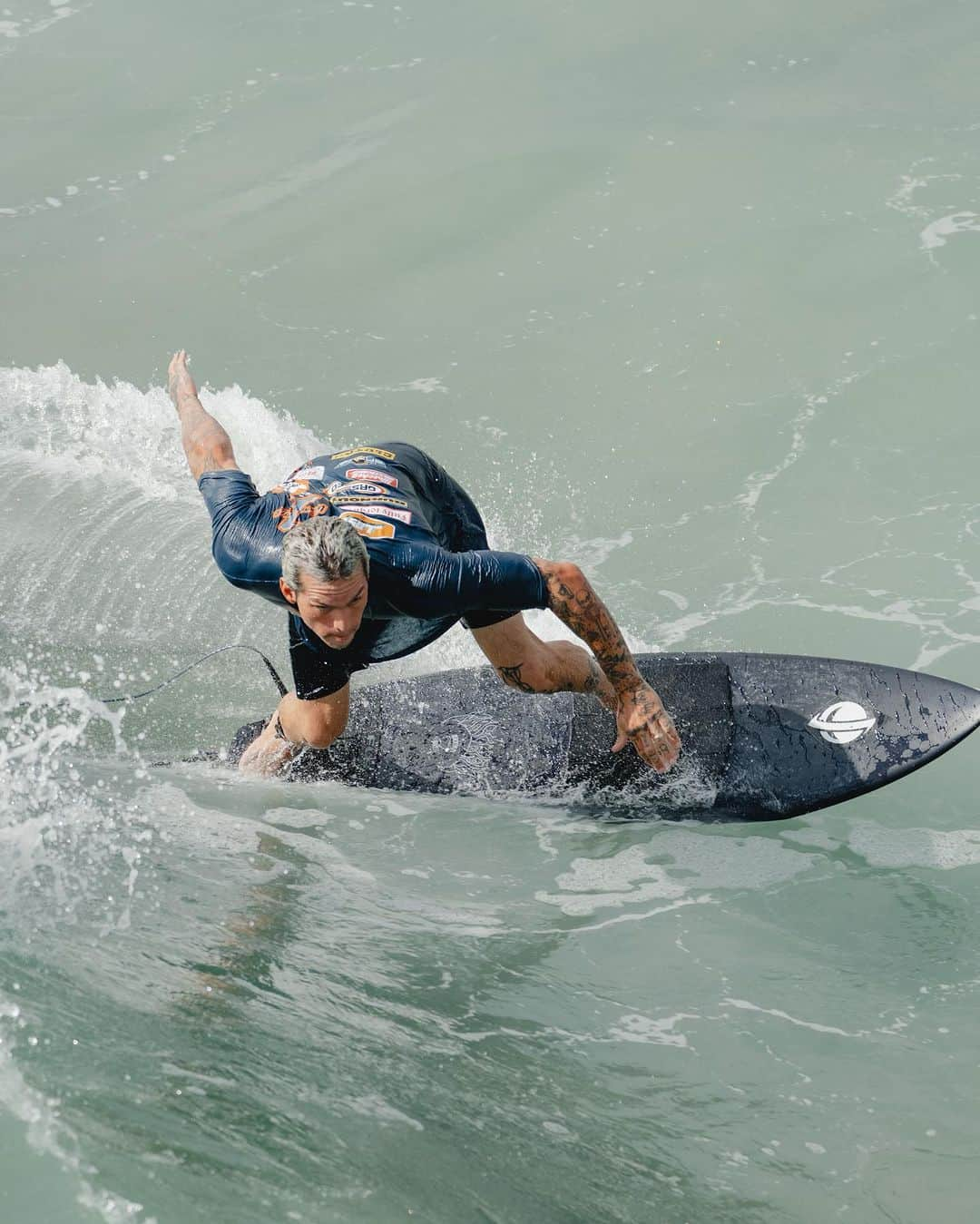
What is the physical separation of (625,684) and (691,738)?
3.26 ft

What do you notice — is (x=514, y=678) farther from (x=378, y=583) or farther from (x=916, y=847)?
(x=916, y=847)

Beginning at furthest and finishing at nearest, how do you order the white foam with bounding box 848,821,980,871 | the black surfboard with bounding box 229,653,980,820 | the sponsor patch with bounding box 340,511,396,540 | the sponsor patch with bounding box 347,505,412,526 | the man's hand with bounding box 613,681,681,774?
1. the black surfboard with bounding box 229,653,980,820
2. the white foam with bounding box 848,821,980,871
3. the man's hand with bounding box 613,681,681,774
4. the sponsor patch with bounding box 347,505,412,526
5. the sponsor patch with bounding box 340,511,396,540

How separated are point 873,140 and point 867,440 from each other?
390cm

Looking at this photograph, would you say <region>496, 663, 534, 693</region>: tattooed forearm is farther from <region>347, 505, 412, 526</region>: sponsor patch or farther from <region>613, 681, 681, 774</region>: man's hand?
<region>347, 505, 412, 526</region>: sponsor patch

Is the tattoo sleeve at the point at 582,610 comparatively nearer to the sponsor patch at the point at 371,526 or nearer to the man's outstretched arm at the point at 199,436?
the sponsor patch at the point at 371,526

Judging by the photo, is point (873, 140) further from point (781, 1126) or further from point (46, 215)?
point (781, 1126)

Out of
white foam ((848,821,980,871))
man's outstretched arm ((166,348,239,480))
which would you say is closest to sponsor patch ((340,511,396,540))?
man's outstretched arm ((166,348,239,480))

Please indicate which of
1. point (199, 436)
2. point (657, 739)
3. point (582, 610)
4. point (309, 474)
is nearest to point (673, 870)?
point (657, 739)

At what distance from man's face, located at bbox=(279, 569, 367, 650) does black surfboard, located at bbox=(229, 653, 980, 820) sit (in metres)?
1.77

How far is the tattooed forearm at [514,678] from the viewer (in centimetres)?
578

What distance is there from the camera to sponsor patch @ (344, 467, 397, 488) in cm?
522

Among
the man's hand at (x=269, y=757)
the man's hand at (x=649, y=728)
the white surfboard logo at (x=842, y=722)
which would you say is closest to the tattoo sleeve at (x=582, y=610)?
the man's hand at (x=649, y=728)

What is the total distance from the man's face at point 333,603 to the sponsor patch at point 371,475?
762mm

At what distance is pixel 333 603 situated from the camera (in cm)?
447
